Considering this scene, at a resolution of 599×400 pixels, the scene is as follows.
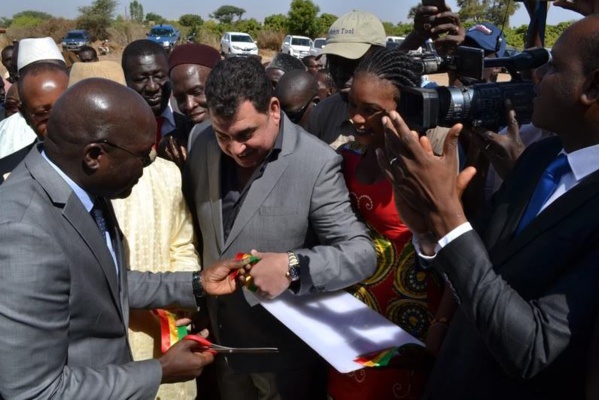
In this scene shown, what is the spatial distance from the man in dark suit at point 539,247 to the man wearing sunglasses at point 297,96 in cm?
273

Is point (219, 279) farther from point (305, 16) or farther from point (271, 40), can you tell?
point (305, 16)

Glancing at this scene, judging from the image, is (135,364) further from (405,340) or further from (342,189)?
(342,189)

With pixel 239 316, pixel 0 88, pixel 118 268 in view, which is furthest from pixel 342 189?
pixel 0 88

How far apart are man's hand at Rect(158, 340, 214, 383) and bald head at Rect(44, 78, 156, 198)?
576 mm

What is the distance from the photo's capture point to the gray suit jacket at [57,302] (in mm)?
1335

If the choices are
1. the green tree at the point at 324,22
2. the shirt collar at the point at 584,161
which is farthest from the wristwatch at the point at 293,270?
the green tree at the point at 324,22

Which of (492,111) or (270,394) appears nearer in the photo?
(492,111)

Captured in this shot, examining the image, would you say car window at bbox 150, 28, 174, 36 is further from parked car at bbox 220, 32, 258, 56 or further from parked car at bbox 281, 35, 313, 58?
parked car at bbox 281, 35, 313, 58

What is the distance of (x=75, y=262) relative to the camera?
147 cm

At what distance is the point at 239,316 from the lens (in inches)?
94.3

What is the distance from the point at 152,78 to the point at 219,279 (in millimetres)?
1712

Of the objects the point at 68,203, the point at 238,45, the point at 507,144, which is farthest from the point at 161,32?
the point at 68,203

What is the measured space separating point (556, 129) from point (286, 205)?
114 centimetres

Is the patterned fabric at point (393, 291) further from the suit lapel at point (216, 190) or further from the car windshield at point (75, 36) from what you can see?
the car windshield at point (75, 36)
